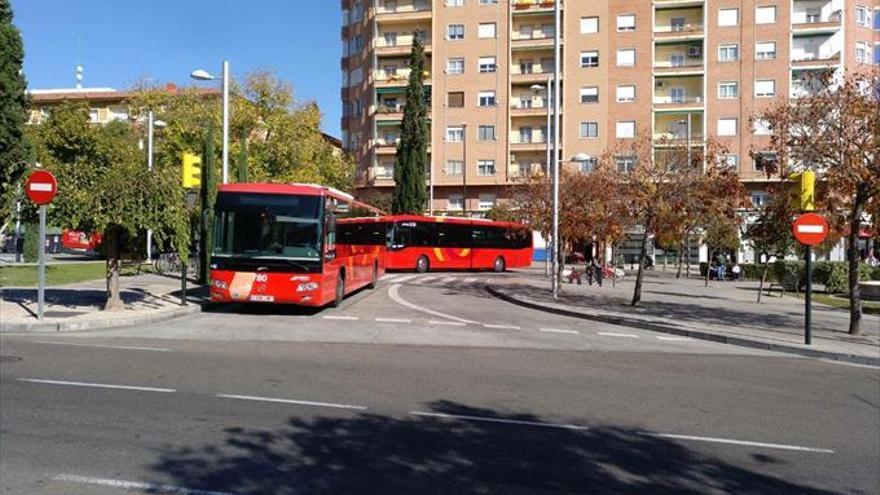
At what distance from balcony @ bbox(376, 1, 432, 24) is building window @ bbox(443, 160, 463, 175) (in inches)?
515

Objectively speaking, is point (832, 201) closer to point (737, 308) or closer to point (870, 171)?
point (870, 171)

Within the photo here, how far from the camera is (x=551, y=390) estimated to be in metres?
8.45

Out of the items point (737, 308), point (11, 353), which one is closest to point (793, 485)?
point (11, 353)

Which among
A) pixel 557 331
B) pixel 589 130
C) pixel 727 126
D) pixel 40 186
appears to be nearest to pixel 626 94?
pixel 589 130

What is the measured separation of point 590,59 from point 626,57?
2993 mm

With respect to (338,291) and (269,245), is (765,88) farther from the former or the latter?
(269,245)

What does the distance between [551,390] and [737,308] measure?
1436cm

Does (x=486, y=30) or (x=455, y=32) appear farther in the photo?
(x=455, y=32)

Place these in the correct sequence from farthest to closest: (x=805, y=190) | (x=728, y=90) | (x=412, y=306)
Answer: (x=728, y=90), (x=412, y=306), (x=805, y=190)

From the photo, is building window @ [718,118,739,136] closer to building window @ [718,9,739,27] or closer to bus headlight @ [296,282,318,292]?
building window @ [718,9,739,27]

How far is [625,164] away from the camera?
20234mm

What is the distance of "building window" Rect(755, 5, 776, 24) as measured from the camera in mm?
56594

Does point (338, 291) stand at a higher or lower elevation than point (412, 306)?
higher

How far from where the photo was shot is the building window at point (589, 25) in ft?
194
